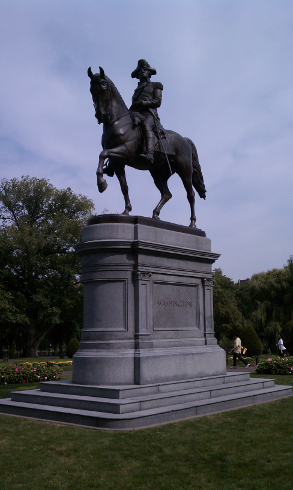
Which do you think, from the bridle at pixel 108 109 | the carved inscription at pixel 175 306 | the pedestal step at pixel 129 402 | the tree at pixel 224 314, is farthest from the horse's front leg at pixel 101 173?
the tree at pixel 224 314

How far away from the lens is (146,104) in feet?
40.7

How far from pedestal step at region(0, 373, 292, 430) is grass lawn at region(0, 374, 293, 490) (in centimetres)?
34

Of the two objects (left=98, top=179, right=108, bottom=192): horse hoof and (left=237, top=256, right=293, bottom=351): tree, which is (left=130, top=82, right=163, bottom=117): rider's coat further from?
(left=237, top=256, right=293, bottom=351): tree

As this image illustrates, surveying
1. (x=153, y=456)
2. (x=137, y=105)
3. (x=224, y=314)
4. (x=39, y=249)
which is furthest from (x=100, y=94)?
(x=224, y=314)

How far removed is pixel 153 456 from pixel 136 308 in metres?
4.31

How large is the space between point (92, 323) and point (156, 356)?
1.61 m

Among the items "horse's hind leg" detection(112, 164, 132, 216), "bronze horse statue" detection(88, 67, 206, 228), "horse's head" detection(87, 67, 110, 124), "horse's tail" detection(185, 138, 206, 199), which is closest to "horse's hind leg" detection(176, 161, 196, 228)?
"bronze horse statue" detection(88, 67, 206, 228)

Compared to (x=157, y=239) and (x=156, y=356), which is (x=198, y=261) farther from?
(x=156, y=356)

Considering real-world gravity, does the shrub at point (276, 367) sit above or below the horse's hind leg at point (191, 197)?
below

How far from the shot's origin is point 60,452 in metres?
6.80

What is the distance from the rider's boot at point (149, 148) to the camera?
11.9 meters

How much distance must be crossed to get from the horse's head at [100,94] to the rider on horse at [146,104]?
880 millimetres

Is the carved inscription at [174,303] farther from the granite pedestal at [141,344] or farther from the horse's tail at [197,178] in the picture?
the horse's tail at [197,178]

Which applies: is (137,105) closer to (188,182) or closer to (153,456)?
(188,182)
